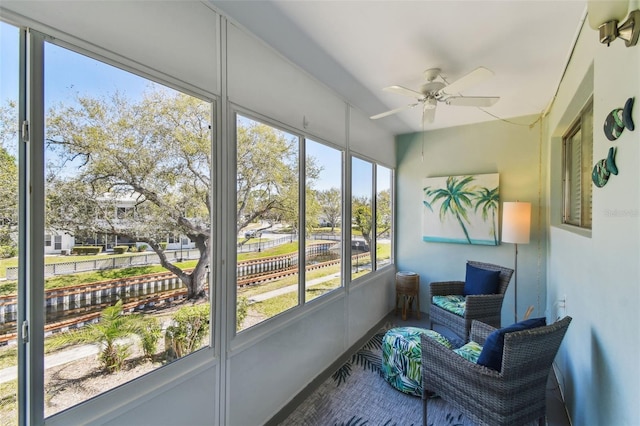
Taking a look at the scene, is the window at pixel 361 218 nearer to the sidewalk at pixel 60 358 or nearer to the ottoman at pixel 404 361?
the ottoman at pixel 404 361

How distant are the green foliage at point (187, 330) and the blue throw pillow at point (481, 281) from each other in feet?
9.71

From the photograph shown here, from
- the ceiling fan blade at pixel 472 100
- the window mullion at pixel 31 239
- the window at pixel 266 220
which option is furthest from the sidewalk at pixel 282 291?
the ceiling fan blade at pixel 472 100

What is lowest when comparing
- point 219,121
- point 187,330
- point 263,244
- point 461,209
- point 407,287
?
point 407,287

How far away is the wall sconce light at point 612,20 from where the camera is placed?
923 mm

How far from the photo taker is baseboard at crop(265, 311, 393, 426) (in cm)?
207

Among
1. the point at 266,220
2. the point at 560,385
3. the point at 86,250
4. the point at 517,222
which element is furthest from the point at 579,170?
the point at 86,250

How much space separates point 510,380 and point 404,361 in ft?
2.95

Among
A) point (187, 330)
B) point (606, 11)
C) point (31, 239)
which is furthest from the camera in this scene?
point (187, 330)

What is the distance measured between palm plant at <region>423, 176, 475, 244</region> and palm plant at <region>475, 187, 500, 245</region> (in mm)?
117

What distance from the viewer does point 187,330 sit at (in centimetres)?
159

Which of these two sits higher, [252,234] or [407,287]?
[252,234]

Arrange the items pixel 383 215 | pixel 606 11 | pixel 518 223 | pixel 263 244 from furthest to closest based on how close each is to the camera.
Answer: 1. pixel 383 215
2. pixel 518 223
3. pixel 263 244
4. pixel 606 11

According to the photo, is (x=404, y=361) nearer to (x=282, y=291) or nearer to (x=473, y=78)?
(x=282, y=291)

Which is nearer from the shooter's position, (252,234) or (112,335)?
(112,335)
